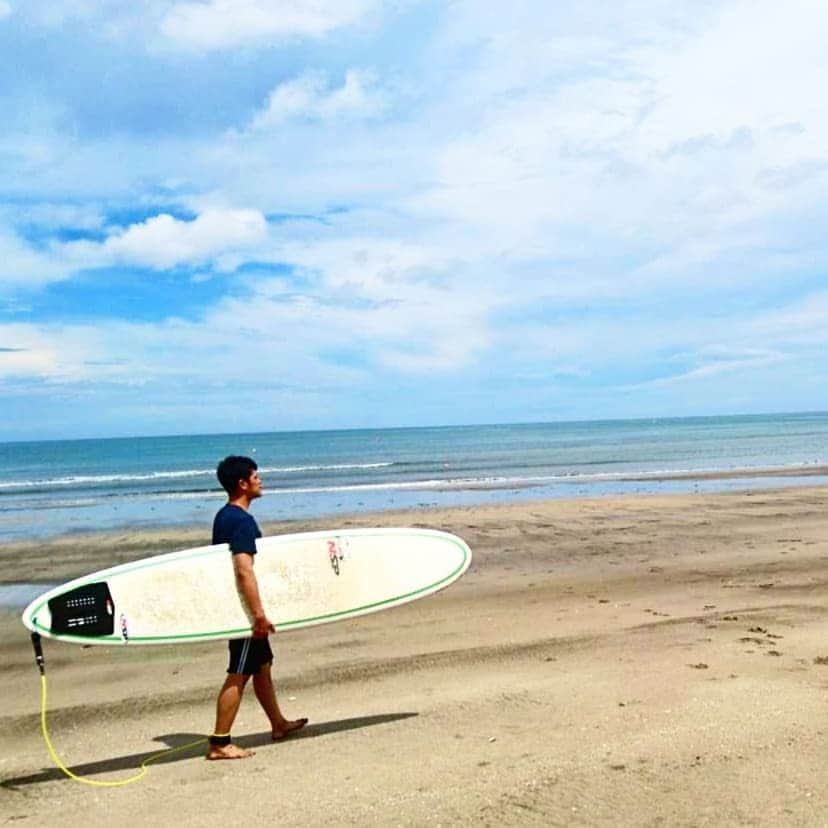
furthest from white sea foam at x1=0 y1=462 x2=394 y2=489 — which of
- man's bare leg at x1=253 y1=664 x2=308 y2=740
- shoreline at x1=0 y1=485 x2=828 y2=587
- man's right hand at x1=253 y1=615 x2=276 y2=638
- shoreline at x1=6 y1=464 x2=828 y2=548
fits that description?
man's right hand at x1=253 y1=615 x2=276 y2=638

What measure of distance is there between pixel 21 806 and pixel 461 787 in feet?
7.54

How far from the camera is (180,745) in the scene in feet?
18.0

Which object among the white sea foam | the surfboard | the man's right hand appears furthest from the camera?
the white sea foam

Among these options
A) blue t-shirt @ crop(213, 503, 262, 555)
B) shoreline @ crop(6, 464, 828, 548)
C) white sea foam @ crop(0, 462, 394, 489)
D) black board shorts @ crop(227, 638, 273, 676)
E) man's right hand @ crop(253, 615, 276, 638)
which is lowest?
shoreline @ crop(6, 464, 828, 548)

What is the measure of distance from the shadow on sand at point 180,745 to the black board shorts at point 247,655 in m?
0.50

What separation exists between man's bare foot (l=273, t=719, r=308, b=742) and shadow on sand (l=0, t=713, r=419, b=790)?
0.03 meters

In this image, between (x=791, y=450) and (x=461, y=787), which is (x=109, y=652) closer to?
(x=461, y=787)

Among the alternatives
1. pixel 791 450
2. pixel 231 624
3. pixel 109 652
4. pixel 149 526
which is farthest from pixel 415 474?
pixel 231 624

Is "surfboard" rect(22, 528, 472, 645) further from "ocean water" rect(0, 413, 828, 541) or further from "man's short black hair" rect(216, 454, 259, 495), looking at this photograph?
"ocean water" rect(0, 413, 828, 541)

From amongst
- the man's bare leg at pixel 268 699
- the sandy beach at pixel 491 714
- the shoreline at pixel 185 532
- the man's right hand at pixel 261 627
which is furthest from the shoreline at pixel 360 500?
the man's right hand at pixel 261 627

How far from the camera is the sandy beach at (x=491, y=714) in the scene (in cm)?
408

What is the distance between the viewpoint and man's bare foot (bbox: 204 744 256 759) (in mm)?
4945

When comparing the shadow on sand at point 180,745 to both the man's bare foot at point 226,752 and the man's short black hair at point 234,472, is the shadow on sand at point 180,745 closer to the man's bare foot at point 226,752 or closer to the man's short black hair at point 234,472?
the man's bare foot at point 226,752

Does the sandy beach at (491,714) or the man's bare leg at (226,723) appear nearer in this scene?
the sandy beach at (491,714)
